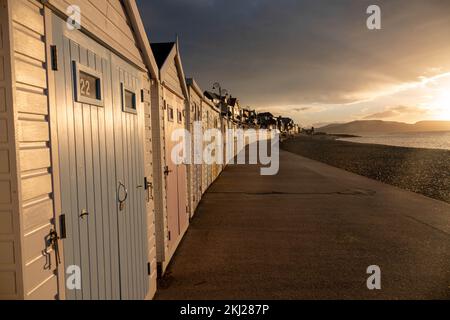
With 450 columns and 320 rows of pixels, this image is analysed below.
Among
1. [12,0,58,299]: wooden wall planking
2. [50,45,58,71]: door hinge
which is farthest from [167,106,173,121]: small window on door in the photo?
[12,0,58,299]: wooden wall planking

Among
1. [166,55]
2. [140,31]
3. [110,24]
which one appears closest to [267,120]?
[166,55]

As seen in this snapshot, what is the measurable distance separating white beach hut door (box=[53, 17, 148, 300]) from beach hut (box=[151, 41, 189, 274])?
3.74ft

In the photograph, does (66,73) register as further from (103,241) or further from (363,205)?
(363,205)

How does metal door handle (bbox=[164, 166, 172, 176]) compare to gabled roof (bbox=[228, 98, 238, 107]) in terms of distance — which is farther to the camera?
gabled roof (bbox=[228, 98, 238, 107])

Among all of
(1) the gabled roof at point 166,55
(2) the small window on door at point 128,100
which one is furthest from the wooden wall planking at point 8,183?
(1) the gabled roof at point 166,55

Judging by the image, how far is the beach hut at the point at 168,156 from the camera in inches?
214

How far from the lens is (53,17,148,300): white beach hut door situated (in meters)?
2.57

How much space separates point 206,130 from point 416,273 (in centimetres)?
821

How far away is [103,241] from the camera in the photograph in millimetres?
3230

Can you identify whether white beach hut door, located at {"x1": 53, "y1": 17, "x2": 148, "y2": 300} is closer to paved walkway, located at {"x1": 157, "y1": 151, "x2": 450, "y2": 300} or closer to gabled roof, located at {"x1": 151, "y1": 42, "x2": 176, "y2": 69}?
paved walkway, located at {"x1": 157, "y1": 151, "x2": 450, "y2": 300}

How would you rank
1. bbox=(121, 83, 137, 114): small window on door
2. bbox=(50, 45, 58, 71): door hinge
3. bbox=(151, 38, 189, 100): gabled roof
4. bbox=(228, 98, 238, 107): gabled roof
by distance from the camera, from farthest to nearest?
1. bbox=(228, 98, 238, 107): gabled roof
2. bbox=(151, 38, 189, 100): gabled roof
3. bbox=(121, 83, 137, 114): small window on door
4. bbox=(50, 45, 58, 71): door hinge

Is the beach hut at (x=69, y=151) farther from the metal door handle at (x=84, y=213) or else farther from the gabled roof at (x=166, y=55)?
the gabled roof at (x=166, y=55)
